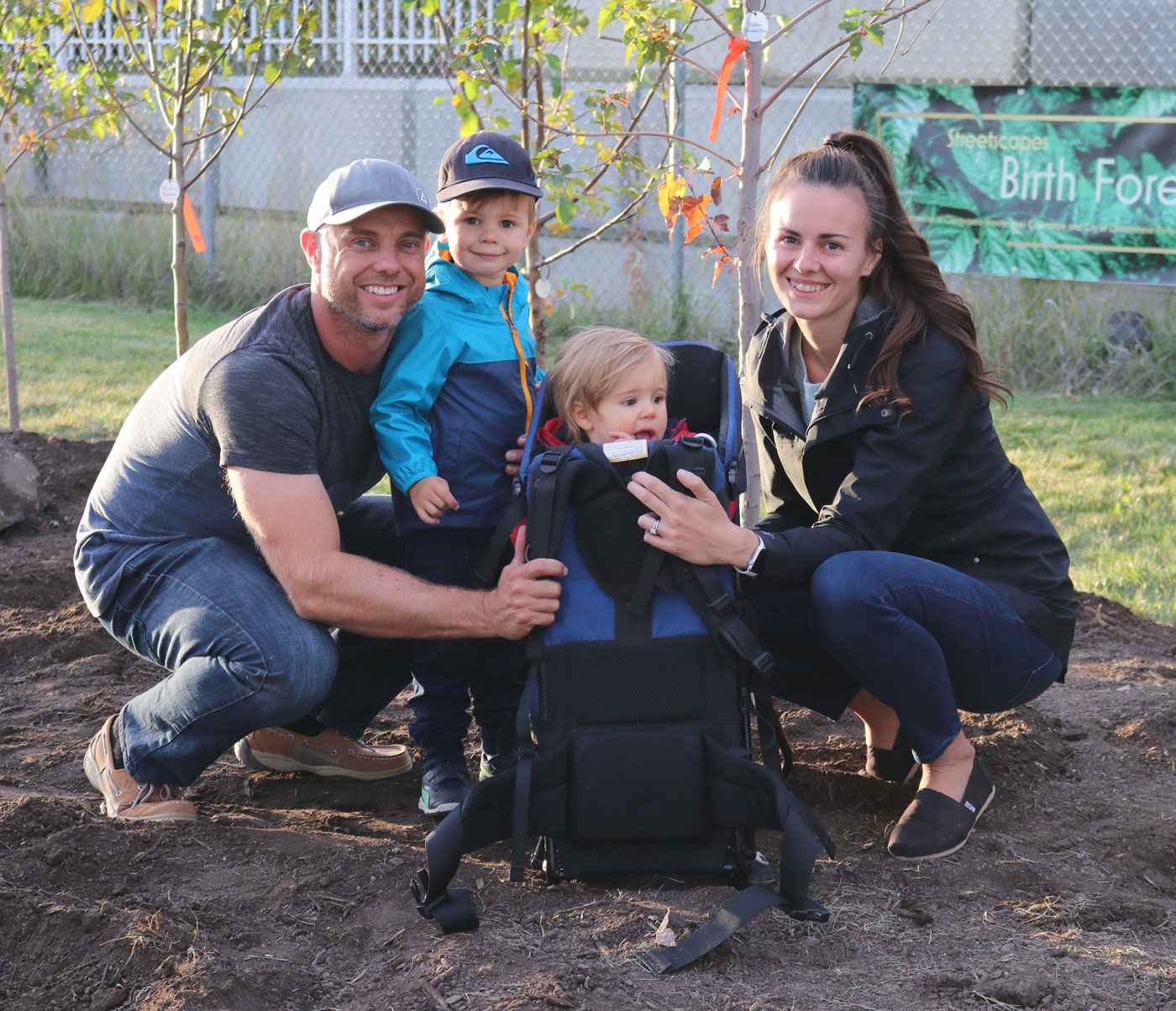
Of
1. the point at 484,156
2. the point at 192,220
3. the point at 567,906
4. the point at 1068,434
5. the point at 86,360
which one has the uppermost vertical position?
the point at 484,156

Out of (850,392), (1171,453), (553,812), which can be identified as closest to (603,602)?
(553,812)

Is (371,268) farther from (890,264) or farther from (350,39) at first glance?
(350,39)

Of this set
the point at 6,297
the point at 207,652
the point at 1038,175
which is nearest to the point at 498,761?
the point at 207,652

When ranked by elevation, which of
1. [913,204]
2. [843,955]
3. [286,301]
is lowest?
[843,955]

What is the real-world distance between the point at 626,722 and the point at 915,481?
866mm

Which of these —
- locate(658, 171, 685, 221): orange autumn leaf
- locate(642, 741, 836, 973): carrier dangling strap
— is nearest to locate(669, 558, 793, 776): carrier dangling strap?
locate(642, 741, 836, 973): carrier dangling strap

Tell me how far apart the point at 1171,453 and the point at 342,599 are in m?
5.08

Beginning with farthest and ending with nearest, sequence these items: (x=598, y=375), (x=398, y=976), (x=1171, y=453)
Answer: (x=1171, y=453), (x=598, y=375), (x=398, y=976)

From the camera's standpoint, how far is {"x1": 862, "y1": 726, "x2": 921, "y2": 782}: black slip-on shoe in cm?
311

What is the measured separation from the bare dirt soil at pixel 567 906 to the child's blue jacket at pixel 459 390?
84cm

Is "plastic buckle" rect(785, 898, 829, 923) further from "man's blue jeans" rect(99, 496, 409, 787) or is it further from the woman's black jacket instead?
"man's blue jeans" rect(99, 496, 409, 787)

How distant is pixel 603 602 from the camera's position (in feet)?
8.59

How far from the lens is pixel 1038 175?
7.57m

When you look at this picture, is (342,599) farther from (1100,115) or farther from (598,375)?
(1100,115)
